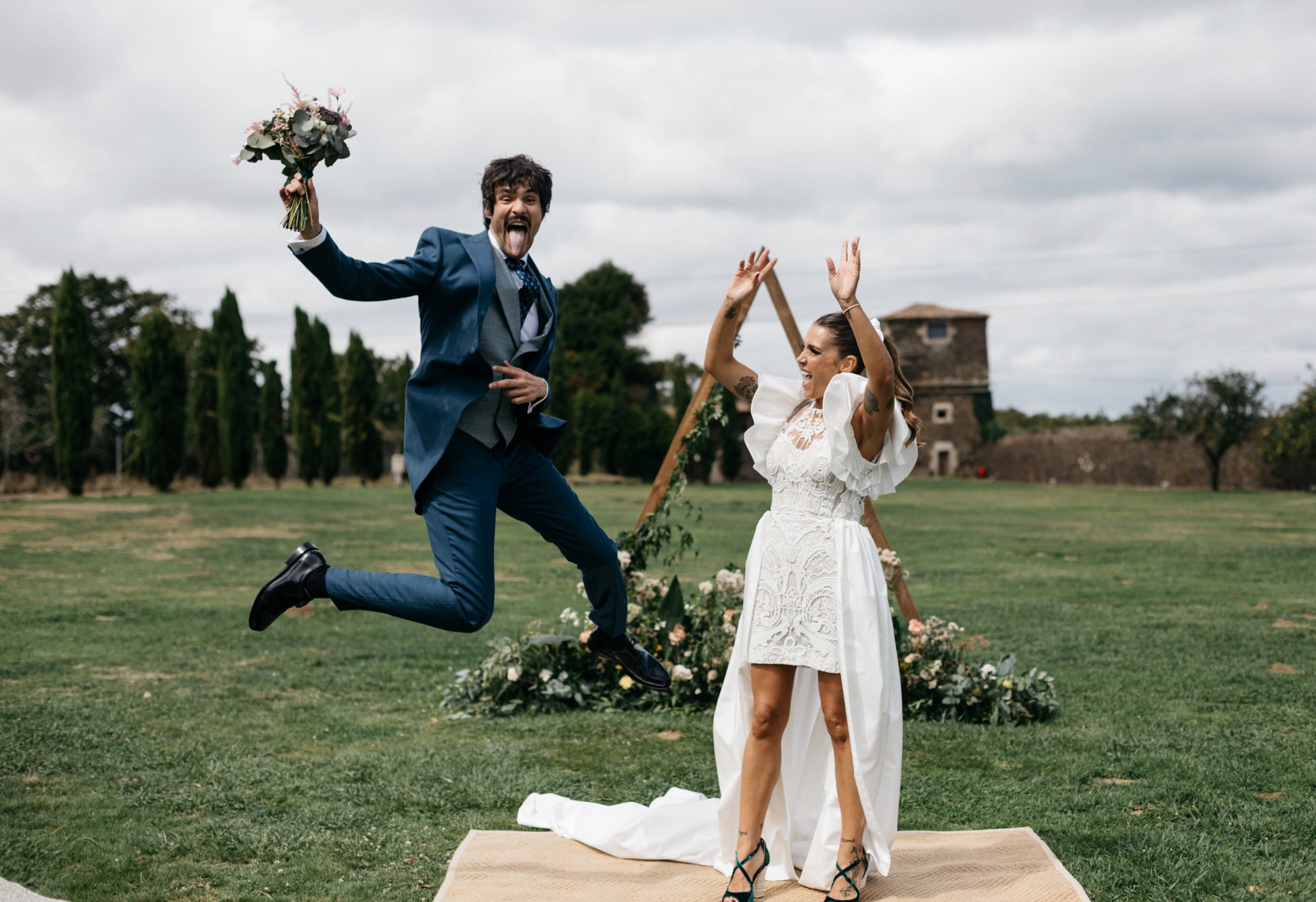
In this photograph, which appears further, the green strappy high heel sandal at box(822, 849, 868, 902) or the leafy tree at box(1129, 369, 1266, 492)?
the leafy tree at box(1129, 369, 1266, 492)

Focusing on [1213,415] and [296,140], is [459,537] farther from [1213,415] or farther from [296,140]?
[1213,415]

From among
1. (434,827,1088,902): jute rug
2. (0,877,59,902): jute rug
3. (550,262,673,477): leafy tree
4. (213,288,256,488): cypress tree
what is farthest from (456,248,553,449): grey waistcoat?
(550,262,673,477): leafy tree

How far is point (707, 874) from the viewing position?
13.4 feet

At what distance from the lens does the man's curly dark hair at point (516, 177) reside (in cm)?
374

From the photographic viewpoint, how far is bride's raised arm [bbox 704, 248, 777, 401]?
394 cm

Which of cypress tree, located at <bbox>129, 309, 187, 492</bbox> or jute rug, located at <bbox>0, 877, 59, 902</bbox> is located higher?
cypress tree, located at <bbox>129, 309, 187, 492</bbox>

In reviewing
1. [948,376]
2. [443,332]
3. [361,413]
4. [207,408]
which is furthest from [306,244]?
[948,376]

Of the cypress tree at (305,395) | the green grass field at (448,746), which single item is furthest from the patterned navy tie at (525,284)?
the cypress tree at (305,395)

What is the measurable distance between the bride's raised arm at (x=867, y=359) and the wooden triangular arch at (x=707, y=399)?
223 cm

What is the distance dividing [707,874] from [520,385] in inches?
80.5

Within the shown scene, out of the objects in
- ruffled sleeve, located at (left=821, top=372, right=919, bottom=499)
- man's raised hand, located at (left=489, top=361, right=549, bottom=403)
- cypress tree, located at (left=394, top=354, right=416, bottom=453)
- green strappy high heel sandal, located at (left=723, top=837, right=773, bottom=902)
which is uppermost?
cypress tree, located at (left=394, top=354, right=416, bottom=453)

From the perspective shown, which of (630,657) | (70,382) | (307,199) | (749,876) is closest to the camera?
(307,199)

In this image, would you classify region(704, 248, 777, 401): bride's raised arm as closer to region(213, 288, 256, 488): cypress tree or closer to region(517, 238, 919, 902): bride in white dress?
region(517, 238, 919, 902): bride in white dress

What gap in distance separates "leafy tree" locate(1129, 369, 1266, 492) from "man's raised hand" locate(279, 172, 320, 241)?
44.9 metres
